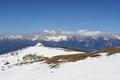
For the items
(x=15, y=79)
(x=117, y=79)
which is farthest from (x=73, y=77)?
(x=15, y=79)

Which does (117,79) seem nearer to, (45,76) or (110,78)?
(110,78)

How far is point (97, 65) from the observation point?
115ft

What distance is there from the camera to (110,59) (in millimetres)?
36719

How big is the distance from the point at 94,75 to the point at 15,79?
12.9 m

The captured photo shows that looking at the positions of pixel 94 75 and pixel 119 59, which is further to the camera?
pixel 119 59

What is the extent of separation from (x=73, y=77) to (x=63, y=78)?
141cm

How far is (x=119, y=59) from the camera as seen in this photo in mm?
35188

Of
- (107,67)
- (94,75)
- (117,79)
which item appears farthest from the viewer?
(107,67)

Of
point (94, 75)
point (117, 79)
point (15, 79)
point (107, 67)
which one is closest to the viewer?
point (117, 79)

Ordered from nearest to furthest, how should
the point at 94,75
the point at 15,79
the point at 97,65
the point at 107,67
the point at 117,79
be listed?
the point at 117,79
the point at 94,75
the point at 107,67
the point at 97,65
the point at 15,79

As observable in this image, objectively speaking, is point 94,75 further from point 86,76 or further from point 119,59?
point 119,59

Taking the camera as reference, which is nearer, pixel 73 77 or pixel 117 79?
pixel 117 79

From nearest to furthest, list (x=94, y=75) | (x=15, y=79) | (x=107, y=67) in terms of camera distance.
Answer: (x=94, y=75) → (x=107, y=67) → (x=15, y=79)

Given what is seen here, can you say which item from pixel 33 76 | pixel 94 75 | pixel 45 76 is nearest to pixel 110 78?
pixel 94 75
